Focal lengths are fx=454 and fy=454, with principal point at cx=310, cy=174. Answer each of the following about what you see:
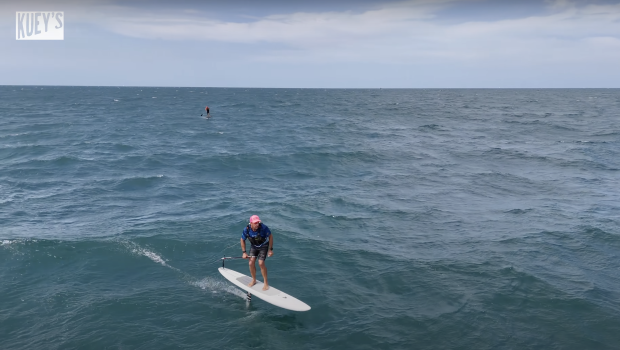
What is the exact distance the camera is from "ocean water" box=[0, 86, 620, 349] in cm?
1411

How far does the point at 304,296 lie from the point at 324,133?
45.6m

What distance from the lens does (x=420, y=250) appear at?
2047cm

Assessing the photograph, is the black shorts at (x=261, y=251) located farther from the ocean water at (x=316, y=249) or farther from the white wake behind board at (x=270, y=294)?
the ocean water at (x=316, y=249)

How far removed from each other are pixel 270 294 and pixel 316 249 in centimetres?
599

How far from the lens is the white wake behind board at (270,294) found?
47.3 feet

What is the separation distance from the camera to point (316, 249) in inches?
816

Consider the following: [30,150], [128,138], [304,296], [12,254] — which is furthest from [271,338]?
[128,138]

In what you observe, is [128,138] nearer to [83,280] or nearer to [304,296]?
[83,280]

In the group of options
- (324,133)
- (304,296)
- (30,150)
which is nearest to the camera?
(304,296)

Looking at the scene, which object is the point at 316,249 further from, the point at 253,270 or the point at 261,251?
the point at 261,251

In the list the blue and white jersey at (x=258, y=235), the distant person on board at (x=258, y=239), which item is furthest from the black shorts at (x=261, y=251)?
the blue and white jersey at (x=258, y=235)

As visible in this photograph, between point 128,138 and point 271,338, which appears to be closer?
point 271,338

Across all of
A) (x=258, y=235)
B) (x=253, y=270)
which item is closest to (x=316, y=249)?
(x=253, y=270)

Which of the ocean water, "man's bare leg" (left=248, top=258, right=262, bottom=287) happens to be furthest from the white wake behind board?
the ocean water
